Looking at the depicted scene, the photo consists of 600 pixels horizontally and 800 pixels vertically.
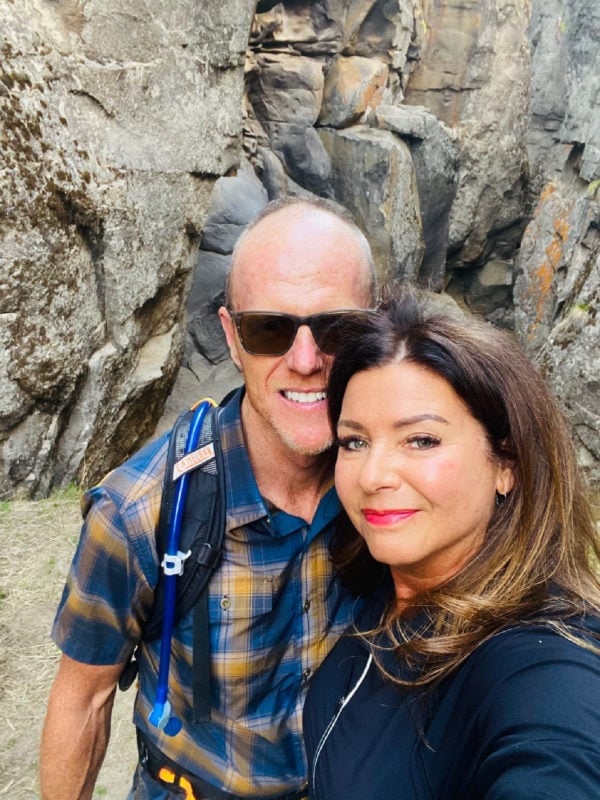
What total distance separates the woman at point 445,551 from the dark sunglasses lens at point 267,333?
276 mm

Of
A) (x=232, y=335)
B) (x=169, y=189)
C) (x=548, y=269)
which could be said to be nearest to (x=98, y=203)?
(x=169, y=189)

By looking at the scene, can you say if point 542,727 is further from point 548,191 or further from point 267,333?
point 548,191

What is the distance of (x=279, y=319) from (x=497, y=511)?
0.78 meters

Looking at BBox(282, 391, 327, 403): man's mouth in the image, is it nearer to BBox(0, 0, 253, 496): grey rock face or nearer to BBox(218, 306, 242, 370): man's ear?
BBox(218, 306, 242, 370): man's ear

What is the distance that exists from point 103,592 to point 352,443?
747mm

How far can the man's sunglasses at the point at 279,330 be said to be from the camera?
1949mm

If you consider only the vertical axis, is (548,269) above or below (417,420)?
below

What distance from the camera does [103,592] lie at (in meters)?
1.83

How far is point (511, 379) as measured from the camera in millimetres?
1569

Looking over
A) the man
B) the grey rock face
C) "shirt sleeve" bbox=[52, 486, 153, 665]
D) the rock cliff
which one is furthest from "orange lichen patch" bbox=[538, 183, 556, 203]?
"shirt sleeve" bbox=[52, 486, 153, 665]

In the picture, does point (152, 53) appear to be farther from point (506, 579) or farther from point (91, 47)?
point (506, 579)

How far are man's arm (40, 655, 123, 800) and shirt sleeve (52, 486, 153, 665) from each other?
0.24ft

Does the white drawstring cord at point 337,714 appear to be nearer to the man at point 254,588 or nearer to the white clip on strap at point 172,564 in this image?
the man at point 254,588

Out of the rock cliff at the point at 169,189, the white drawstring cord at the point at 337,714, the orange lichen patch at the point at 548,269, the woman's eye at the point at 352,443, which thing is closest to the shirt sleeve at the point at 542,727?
the white drawstring cord at the point at 337,714
